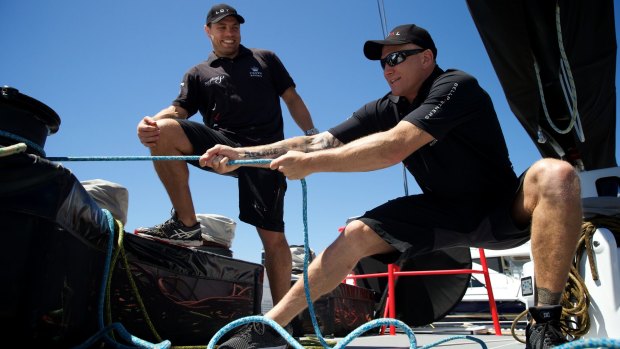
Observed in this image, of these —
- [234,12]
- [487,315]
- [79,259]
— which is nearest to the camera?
[79,259]

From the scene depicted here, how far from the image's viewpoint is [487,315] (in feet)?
27.8

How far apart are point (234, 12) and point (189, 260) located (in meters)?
1.80

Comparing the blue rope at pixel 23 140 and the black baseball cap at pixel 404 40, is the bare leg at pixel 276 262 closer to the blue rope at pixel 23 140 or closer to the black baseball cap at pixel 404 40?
the black baseball cap at pixel 404 40

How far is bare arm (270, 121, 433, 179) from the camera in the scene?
1.94 m

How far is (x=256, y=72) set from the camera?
337 centimetres

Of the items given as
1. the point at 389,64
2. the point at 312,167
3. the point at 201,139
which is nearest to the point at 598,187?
the point at 389,64

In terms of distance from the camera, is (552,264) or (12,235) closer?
(12,235)

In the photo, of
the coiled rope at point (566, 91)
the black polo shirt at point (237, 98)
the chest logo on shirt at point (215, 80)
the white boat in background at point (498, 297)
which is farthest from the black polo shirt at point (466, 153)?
the white boat in background at point (498, 297)

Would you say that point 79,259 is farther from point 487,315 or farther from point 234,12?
point 487,315

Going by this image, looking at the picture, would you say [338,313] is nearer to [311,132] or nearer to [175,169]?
[311,132]

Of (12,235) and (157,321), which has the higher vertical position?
(12,235)

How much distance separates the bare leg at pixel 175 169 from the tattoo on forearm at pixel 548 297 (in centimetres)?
176

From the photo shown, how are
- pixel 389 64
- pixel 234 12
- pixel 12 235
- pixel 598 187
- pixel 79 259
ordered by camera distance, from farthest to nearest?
pixel 234 12 < pixel 598 187 < pixel 389 64 < pixel 79 259 < pixel 12 235

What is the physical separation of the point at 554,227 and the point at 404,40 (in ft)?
3.65
